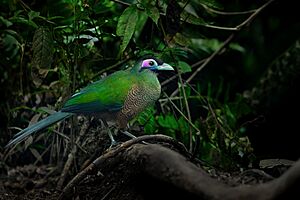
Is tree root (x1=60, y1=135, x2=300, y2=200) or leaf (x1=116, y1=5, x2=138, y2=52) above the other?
leaf (x1=116, y1=5, x2=138, y2=52)

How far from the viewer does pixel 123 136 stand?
11.1 ft

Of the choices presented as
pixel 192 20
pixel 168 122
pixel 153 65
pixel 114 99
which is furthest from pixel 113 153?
pixel 168 122

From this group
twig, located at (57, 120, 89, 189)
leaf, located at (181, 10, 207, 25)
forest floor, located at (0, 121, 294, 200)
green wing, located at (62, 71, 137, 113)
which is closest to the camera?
forest floor, located at (0, 121, 294, 200)

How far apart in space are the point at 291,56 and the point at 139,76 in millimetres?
2648

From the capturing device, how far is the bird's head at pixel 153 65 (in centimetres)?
305

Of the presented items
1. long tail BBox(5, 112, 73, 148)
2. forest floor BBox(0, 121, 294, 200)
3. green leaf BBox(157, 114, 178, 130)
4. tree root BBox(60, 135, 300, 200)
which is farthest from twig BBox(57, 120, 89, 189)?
tree root BBox(60, 135, 300, 200)

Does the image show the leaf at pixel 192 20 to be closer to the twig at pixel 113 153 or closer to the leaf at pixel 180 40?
the leaf at pixel 180 40

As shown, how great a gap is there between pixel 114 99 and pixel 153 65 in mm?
265

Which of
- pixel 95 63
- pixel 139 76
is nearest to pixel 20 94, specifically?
→ pixel 95 63

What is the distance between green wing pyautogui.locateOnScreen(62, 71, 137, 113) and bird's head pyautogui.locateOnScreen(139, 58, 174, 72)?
8 cm

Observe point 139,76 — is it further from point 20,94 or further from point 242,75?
point 242,75

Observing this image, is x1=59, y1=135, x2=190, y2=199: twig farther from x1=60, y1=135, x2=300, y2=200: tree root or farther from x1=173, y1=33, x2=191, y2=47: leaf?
x1=173, y1=33, x2=191, y2=47: leaf

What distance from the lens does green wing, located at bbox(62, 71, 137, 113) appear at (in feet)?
9.70

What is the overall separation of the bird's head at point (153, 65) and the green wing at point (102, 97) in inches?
3.3
